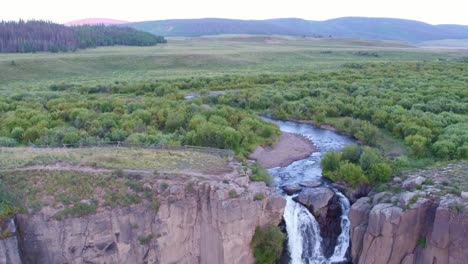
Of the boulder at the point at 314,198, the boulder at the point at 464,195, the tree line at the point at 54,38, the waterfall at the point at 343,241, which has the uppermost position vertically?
the tree line at the point at 54,38

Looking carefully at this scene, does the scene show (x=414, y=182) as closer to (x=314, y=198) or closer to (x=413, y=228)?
(x=413, y=228)

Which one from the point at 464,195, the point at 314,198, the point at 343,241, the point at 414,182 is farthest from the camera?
the point at 314,198

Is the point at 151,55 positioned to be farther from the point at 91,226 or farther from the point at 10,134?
the point at 91,226

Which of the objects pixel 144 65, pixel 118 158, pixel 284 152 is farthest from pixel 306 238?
pixel 144 65

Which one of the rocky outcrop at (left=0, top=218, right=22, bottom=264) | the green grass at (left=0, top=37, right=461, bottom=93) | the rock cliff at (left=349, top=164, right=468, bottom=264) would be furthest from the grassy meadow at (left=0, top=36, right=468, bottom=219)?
the green grass at (left=0, top=37, right=461, bottom=93)

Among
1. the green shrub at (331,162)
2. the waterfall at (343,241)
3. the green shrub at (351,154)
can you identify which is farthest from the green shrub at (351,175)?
the waterfall at (343,241)

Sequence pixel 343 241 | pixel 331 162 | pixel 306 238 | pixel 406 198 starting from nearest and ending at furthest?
pixel 406 198 < pixel 343 241 < pixel 306 238 < pixel 331 162

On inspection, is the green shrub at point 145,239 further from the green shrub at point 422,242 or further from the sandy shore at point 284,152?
the green shrub at point 422,242
